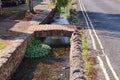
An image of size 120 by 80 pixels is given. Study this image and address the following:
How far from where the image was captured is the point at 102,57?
42.6 feet

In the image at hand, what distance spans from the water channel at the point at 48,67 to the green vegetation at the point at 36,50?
0.89 ft

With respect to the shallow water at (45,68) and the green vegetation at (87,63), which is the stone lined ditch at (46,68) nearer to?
the shallow water at (45,68)

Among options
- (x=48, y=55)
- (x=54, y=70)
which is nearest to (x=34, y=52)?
(x=48, y=55)

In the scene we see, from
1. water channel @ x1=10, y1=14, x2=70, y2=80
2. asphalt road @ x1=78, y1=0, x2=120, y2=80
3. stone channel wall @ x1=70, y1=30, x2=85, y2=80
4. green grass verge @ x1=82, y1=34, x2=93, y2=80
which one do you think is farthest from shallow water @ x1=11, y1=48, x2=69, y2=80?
asphalt road @ x1=78, y1=0, x2=120, y2=80

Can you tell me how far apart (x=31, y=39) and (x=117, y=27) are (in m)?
5.91

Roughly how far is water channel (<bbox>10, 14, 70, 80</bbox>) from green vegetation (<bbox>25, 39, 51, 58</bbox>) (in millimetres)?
271

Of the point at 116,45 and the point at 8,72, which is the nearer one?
the point at 8,72

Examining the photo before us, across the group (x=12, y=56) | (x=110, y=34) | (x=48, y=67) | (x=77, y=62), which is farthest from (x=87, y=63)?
(x=110, y=34)

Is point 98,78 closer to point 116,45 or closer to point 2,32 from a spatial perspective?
point 116,45

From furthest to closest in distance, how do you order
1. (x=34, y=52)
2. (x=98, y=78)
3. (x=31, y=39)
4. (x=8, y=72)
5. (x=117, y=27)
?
(x=117, y=27), (x=31, y=39), (x=34, y=52), (x=8, y=72), (x=98, y=78)

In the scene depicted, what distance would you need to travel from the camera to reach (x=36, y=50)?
1653cm

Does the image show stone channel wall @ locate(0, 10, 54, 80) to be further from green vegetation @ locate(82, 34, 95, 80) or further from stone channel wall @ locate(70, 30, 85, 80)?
green vegetation @ locate(82, 34, 95, 80)

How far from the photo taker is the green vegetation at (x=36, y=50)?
16.2 meters

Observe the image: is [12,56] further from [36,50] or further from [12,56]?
[36,50]
